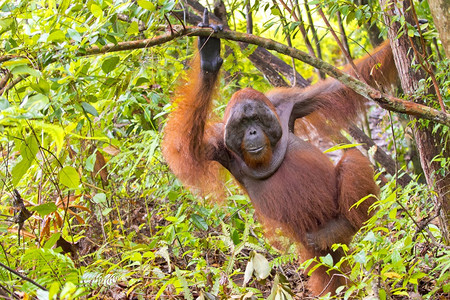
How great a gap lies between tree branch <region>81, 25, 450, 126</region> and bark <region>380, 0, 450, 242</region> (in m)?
0.78

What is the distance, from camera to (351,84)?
8.71 ft

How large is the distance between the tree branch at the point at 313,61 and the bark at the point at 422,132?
776 millimetres

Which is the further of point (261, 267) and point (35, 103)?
point (261, 267)

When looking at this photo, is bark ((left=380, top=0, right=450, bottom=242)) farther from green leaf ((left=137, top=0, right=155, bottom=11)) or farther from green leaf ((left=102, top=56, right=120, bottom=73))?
green leaf ((left=102, top=56, right=120, bottom=73))

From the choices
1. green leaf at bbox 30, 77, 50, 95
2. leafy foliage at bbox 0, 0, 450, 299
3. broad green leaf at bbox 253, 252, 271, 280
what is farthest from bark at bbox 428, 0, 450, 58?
green leaf at bbox 30, 77, 50, 95

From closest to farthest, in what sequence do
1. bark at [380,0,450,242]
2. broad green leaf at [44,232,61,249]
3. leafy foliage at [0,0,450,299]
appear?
leafy foliage at [0,0,450,299] → broad green leaf at [44,232,61,249] → bark at [380,0,450,242]

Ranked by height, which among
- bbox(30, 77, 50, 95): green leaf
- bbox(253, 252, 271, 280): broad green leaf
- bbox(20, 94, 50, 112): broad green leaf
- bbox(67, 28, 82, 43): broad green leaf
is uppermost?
bbox(67, 28, 82, 43): broad green leaf

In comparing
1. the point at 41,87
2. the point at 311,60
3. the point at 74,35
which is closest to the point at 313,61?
the point at 311,60

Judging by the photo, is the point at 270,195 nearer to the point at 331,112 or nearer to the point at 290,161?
the point at 290,161

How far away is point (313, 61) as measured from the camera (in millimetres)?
2654

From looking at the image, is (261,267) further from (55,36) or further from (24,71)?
(55,36)

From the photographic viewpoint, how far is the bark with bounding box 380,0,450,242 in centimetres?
330

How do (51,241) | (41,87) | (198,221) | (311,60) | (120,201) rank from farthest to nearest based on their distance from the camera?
(120,201)
(198,221)
(51,241)
(311,60)
(41,87)

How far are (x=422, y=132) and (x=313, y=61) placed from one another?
133cm
